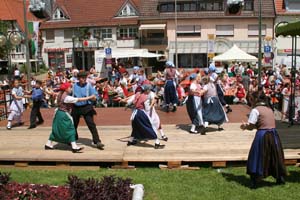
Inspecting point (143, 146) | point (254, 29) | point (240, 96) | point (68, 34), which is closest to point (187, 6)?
point (254, 29)

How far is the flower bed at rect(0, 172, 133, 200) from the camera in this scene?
5734 millimetres

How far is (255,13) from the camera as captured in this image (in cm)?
4588

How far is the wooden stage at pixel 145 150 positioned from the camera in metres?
8.37

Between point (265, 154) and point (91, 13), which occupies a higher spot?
point (91, 13)

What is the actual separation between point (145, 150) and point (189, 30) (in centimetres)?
3930

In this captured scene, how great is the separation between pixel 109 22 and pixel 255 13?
16234mm

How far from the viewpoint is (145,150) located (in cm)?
905

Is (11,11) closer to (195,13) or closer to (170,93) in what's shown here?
(195,13)

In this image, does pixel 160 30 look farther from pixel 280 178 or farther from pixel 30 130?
pixel 280 178

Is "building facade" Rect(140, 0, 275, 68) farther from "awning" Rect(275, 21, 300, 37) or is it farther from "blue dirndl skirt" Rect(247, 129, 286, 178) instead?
"blue dirndl skirt" Rect(247, 129, 286, 178)

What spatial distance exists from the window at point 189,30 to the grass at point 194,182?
39848 millimetres

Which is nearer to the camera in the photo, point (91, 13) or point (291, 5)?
point (291, 5)

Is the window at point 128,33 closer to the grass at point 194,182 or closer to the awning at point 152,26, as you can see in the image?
the awning at point 152,26

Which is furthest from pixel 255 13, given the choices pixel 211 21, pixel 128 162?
pixel 128 162
